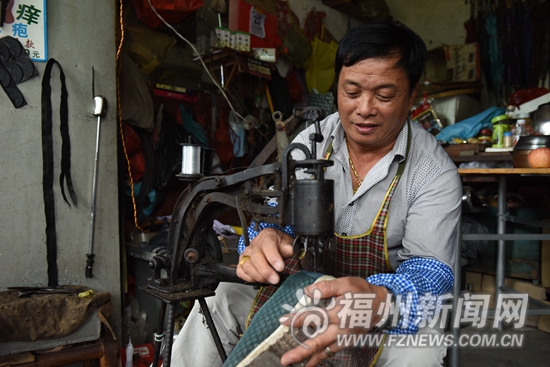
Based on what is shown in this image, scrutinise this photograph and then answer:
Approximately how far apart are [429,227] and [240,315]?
84 cm

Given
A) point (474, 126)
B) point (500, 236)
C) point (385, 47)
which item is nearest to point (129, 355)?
point (385, 47)

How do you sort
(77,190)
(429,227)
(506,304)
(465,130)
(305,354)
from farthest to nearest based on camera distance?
(465,130) < (506,304) < (77,190) < (429,227) < (305,354)

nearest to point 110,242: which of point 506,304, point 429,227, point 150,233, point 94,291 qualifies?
point 94,291

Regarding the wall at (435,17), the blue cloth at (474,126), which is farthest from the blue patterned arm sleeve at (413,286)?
the wall at (435,17)

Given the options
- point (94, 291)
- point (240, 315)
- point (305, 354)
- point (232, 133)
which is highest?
point (232, 133)

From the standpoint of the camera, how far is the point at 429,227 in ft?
4.92

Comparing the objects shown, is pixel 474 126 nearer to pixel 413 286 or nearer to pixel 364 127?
pixel 364 127

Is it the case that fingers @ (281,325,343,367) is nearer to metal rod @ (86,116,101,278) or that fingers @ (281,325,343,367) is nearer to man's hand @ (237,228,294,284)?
man's hand @ (237,228,294,284)

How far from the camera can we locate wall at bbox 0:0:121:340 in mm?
2525

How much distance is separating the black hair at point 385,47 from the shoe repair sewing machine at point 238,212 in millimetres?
437

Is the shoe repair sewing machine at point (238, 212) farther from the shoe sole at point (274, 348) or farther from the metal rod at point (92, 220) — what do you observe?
the metal rod at point (92, 220)

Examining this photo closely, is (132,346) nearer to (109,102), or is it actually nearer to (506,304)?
(109,102)

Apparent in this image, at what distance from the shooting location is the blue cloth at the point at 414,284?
1.20 metres

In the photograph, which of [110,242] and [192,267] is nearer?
[192,267]
